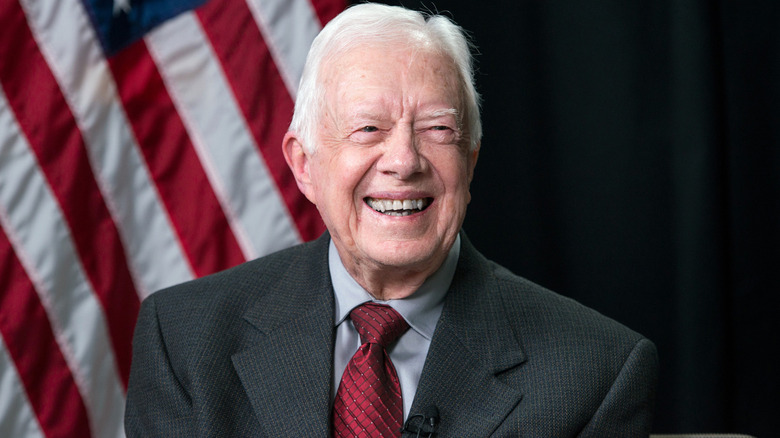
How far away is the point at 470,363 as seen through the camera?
6.89ft

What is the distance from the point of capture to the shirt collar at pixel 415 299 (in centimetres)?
213

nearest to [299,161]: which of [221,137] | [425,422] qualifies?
[425,422]

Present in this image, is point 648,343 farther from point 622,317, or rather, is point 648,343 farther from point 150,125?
point 150,125

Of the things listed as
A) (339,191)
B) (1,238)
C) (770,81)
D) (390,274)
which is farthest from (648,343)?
(1,238)

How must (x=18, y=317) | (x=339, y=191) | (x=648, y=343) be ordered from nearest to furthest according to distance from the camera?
(x=339, y=191) < (x=648, y=343) < (x=18, y=317)

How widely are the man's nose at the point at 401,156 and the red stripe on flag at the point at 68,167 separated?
4.75ft

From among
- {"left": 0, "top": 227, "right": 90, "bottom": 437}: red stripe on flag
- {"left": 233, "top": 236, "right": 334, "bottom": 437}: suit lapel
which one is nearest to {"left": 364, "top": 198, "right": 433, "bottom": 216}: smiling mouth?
{"left": 233, "top": 236, "right": 334, "bottom": 437}: suit lapel

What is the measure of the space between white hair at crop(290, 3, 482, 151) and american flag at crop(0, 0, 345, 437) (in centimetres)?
113

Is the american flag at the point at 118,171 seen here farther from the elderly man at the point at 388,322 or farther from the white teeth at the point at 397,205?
the white teeth at the point at 397,205

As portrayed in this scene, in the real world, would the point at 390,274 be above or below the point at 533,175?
above

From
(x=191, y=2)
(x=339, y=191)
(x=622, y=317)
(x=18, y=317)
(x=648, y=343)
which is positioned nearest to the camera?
(x=339, y=191)

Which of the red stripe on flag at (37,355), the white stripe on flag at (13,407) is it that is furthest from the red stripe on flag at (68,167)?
the white stripe on flag at (13,407)

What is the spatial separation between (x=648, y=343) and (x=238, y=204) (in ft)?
5.32

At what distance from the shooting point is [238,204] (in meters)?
3.22
